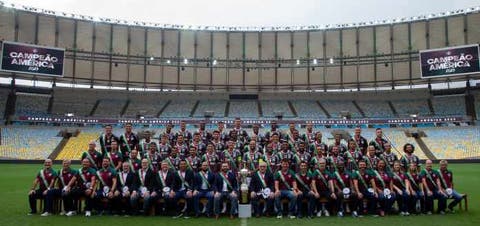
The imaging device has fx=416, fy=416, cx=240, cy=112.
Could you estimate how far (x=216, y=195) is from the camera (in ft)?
35.8

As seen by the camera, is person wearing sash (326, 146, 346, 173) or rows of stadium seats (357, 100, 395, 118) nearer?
person wearing sash (326, 146, 346, 173)

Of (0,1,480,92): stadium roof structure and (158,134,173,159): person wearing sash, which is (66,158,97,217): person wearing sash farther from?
(0,1,480,92): stadium roof structure

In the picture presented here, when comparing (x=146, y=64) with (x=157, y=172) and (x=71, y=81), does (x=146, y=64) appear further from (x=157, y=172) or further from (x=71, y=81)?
(x=157, y=172)

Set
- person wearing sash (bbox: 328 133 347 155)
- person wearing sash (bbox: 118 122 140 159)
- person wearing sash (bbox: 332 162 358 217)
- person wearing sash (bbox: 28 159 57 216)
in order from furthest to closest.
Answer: person wearing sash (bbox: 118 122 140 159) → person wearing sash (bbox: 328 133 347 155) → person wearing sash (bbox: 28 159 57 216) → person wearing sash (bbox: 332 162 358 217)

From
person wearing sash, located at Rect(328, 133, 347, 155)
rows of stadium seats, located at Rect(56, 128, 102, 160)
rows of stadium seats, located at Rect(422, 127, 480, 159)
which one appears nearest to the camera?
person wearing sash, located at Rect(328, 133, 347, 155)

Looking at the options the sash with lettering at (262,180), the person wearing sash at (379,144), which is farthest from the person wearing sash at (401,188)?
the sash with lettering at (262,180)

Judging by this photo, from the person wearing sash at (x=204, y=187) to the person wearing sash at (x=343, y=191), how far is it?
3.36m

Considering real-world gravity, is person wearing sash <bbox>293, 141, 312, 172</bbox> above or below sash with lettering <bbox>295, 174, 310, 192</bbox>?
above

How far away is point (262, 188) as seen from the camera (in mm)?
11273

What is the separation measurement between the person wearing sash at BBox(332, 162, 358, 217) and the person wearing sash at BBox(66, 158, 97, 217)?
21.5 feet

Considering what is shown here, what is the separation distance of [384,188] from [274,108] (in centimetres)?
3974

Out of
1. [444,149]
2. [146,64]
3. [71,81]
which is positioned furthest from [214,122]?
[444,149]

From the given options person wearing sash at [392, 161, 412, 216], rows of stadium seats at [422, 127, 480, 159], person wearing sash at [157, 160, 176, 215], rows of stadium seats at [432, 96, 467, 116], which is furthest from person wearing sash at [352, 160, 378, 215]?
rows of stadium seats at [432, 96, 467, 116]

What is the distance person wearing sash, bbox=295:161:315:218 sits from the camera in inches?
431
